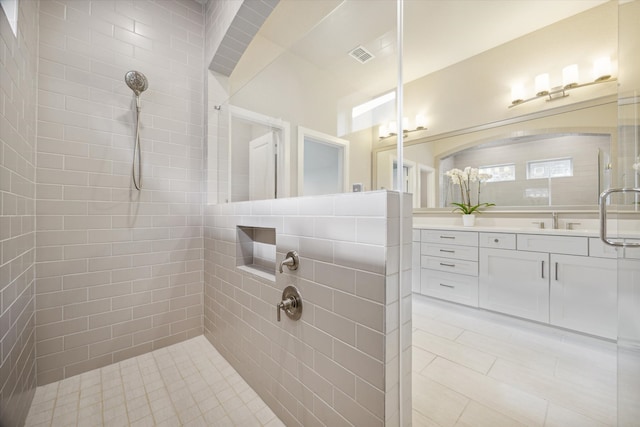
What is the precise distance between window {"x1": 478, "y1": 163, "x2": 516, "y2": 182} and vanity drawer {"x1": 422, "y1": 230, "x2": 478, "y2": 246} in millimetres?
764

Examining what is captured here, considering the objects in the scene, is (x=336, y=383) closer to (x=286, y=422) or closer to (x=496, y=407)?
(x=286, y=422)

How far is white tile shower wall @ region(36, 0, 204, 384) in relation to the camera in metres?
1.54

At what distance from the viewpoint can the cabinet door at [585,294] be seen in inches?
70.7

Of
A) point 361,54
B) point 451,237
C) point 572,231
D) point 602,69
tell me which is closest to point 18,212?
point 361,54

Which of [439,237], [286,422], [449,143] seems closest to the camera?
[286,422]

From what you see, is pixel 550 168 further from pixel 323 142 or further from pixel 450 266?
pixel 323 142

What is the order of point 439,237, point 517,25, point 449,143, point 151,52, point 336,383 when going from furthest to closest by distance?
point 449,143, point 439,237, point 517,25, point 151,52, point 336,383

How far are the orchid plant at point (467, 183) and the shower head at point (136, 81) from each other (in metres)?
3.19

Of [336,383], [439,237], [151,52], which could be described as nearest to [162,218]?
[151,52]

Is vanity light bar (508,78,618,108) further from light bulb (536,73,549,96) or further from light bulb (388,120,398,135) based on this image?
light bulb (388,120,398,135)

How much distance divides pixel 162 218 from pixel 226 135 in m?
0.83

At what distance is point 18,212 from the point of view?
1.18 m

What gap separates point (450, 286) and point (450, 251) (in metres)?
0.38

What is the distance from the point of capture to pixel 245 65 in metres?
2.46
